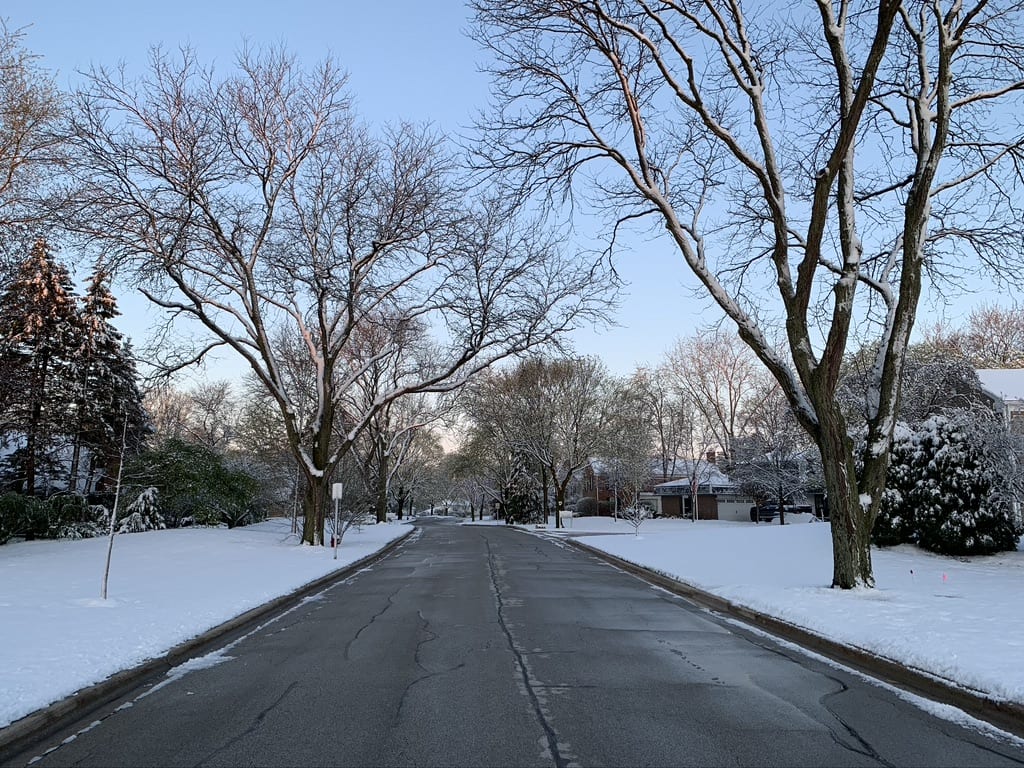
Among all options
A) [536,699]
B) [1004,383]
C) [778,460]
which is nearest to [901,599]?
[536,699]

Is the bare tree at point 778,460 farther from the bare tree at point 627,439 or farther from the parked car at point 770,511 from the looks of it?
the bare tree at point 627,439

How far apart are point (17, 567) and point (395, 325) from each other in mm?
13952

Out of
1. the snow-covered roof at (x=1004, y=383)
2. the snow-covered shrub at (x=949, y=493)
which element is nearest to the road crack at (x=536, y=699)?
the snow-covered shrub at (x=949, y=493)

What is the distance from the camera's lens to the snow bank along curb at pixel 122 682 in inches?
213

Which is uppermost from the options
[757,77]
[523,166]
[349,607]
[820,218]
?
[757,77]

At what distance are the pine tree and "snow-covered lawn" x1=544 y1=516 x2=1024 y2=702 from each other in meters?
19.0

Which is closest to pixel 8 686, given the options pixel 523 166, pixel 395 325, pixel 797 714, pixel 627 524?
pixel 797 714

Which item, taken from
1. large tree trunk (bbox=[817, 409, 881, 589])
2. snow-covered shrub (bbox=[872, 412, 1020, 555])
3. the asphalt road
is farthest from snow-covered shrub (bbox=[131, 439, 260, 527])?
snow-covered shrub (bbox=[872, 412, 1020, 555])

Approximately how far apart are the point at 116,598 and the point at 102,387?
2001 centimetres

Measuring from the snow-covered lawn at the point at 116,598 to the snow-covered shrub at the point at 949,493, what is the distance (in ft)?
48.7

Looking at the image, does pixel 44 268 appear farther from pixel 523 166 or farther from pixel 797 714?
pixel 797 714

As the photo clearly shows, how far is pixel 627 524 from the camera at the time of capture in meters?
50.4

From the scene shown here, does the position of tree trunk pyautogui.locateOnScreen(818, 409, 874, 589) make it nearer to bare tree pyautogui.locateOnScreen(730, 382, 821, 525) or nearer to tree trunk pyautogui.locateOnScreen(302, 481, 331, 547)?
tree trunk pyautogui.locateOnScreen(302, 481, 331, 547)

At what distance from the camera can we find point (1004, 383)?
81.0 ft
